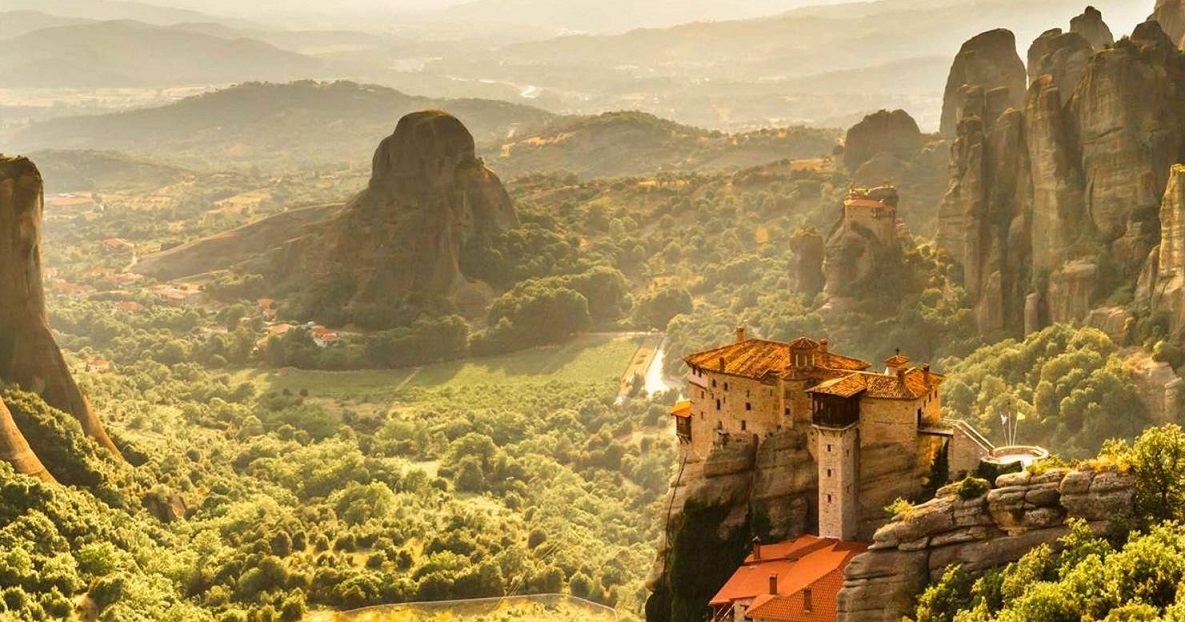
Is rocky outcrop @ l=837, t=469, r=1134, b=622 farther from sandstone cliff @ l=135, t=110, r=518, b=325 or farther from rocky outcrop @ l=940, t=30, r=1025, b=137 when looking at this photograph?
sandstone cliff @ l=135, t=110, r=518, b=325

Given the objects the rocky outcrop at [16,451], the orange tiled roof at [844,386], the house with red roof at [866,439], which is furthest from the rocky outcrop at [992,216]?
the rocky outcrop at [16,451]

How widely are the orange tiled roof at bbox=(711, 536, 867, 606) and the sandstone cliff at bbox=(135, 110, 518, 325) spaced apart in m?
79.2

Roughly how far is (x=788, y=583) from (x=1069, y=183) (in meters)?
44.1

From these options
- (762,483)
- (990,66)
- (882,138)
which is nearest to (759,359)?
(762,483)

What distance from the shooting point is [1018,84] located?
387 ft

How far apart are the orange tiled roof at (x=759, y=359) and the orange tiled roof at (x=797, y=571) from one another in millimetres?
5986

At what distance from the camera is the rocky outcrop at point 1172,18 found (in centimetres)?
9972

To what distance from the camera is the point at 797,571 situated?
170 feet

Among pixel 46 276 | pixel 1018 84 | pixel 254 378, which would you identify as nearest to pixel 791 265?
pixel 1018 84

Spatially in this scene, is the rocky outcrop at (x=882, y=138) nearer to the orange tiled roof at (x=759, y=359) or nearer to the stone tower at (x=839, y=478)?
the orange tiled roof at (x=759, y=359)

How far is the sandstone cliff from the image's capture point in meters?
132

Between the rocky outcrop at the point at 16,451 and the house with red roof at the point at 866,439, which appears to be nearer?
the house with red roof at the point at 866,439

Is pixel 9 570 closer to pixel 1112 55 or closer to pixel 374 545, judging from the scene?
pixel 374 545

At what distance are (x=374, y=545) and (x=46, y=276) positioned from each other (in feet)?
309
